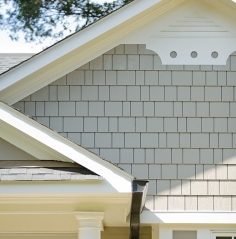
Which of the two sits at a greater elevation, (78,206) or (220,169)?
(220,169)

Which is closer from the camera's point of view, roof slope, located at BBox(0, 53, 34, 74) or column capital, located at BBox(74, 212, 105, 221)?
column capital, located at BBox(74, 212, 105, 221)

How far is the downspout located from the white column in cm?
44

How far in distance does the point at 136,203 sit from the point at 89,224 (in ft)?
1.89

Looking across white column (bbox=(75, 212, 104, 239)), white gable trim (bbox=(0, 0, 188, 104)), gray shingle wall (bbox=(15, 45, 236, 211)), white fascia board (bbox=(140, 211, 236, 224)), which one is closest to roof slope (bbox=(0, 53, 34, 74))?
white gable trim (bbox=(0, 0, 188, 104))

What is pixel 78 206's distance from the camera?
25.0 feet

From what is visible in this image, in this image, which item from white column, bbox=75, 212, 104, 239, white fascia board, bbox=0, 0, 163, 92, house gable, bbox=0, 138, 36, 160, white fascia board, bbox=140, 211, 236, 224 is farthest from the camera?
white fascia board, bbox=0, 0, 163, 92

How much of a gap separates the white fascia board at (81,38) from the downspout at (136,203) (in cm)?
241

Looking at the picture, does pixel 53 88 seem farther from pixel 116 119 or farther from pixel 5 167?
pixel 5 167

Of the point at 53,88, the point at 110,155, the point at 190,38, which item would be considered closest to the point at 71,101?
the point at 53,88

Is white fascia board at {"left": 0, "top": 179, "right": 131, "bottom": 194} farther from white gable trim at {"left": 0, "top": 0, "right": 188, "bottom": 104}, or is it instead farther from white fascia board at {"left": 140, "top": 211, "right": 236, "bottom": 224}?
white gable trim at {"left": 0, "top": 0, "right": 188, "bottom": 104}

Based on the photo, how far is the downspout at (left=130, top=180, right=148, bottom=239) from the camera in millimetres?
7238

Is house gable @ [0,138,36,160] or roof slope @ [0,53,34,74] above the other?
roof slope @ [0,53,34,74]

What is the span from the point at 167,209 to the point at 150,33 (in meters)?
2.49

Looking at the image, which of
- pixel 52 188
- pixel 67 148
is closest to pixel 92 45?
pixel 67 148
